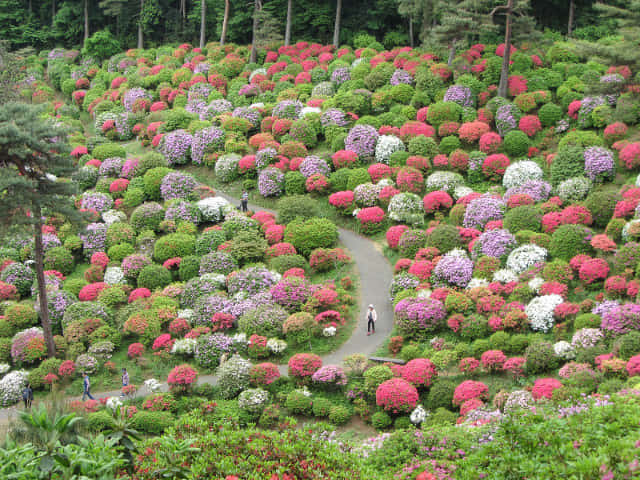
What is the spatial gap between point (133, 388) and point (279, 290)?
20.1 feet

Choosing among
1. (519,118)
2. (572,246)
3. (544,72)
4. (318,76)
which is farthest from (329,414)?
(318,76)

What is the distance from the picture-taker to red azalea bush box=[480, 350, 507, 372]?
18344 millimetres

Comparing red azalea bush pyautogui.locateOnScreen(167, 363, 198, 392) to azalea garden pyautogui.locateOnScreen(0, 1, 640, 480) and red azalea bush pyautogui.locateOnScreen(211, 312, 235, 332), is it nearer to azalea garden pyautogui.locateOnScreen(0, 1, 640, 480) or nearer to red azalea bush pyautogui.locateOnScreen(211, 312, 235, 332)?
azalea garden pyautogui.locateOnScreen(0, 1, 640, 480)

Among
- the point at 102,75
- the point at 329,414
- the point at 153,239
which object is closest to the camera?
the point at 329,414

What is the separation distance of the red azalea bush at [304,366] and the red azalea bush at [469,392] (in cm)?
444

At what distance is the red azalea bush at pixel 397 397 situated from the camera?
57.9ft

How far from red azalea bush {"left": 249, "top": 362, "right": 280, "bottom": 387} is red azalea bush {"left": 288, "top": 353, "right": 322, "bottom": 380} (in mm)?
531

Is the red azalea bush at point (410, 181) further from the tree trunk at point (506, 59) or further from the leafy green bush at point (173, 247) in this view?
the leafy green bush at point (173, 247)

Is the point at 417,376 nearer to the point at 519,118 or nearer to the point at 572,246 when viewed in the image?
the point at 572,246

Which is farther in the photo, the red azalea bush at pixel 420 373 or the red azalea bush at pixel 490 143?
the red azalea bush at pixel 490 143

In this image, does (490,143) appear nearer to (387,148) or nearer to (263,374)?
(387,148)

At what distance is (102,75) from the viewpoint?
160 feet

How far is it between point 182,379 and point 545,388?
10.7m


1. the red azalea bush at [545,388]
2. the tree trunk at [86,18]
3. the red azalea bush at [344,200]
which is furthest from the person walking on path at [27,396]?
the tree trunk at [86,18]
